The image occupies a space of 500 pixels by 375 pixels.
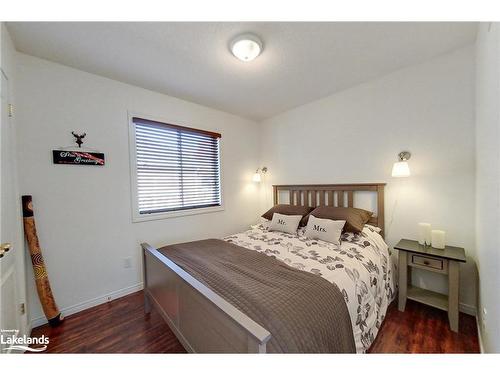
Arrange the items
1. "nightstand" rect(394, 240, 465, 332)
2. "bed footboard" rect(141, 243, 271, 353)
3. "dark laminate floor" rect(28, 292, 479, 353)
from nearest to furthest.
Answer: "bed footboard" rect(141, 243, 271, 353)
"dark laminate floor" rect(28, 292, 479, 353)
"nightstand" rect(394, 240, 465, 332)

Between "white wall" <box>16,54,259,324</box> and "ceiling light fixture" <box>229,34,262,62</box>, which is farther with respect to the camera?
"white wall" <box>16,54,259,324</box>

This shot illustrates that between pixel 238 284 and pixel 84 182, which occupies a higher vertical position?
pixel 84 182

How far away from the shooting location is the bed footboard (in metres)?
0.86

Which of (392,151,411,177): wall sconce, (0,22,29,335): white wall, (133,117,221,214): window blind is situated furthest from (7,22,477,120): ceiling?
(392,151,411,177): wall sconce

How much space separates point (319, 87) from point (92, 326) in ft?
11.6

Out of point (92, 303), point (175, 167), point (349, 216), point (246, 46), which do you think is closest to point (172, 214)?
point (175, 167)

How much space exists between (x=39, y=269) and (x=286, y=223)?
8.19 feet

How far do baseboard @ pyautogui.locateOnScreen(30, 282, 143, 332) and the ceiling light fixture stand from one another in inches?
109

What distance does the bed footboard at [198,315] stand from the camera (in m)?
0.86

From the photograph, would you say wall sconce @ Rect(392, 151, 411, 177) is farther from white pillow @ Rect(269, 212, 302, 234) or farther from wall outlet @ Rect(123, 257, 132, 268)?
wall outlet @ Rect(123, 257, 132, 268)

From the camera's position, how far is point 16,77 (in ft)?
5.61

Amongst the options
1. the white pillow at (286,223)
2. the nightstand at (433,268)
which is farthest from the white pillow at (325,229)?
the nightstand at (433,268)
